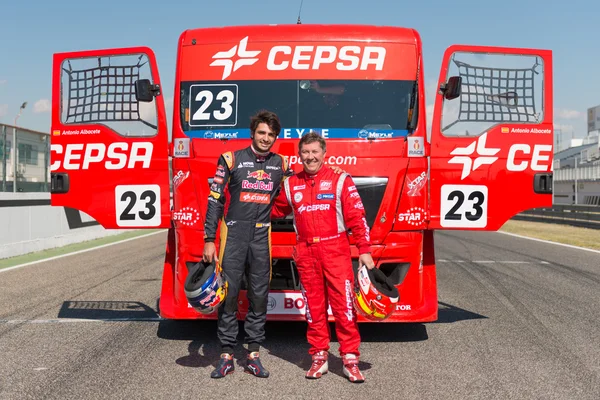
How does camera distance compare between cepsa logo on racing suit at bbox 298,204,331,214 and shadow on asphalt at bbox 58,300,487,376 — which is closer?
cepsa logo on racing suit at bbox 298,204,331,214

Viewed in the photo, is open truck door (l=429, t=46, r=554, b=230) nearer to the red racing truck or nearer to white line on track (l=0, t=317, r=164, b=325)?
the red racing truck

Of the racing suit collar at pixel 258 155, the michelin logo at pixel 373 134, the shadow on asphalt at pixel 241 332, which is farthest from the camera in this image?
the michelin logo at pixel 373 134

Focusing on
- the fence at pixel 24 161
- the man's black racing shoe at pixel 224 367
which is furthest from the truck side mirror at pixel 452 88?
the fence at pixel 24 161

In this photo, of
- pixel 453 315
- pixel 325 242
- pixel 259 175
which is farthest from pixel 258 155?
pixel 453 315

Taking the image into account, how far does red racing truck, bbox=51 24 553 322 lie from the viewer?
232 inches

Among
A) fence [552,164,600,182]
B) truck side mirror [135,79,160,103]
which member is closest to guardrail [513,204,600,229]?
truck side mirror [135,79,160,103]

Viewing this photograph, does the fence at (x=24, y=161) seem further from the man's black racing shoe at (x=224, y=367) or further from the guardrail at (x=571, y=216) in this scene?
the guardrail at (x=571, y=216)

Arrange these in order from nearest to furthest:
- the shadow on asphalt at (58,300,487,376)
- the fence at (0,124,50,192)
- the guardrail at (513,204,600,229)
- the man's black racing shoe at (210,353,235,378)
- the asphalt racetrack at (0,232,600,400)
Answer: the asphalt racetrack at (0,232,600,400) < the man's black racing shoe at (210,353,235,378) < the shadow on asphalt at (58,300,487,376) < the fence at (0,124,50,192) < the guardrail at (513,204,600,229)

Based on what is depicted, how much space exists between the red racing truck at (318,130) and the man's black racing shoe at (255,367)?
0.89 m

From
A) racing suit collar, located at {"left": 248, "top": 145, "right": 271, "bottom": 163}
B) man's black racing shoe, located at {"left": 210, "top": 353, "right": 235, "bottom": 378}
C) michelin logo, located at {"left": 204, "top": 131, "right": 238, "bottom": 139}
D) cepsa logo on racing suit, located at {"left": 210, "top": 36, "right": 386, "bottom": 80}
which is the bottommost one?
man's black racing shoe, located at {"left": 210, "top": 353, "right": 235, "bottom": 378}

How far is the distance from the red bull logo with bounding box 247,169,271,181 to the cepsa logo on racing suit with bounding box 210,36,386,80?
132 centimetres

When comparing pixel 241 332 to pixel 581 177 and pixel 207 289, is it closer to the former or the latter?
pixel 207 289

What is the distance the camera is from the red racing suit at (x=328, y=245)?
5055mm

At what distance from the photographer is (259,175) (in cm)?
521
